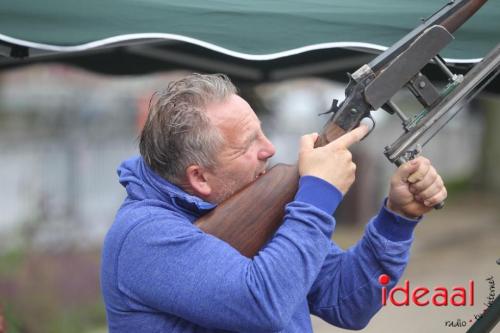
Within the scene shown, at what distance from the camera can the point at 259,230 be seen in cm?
169

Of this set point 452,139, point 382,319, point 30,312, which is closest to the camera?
point 30,312

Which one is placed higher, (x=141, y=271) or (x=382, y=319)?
(x=141, y=271)

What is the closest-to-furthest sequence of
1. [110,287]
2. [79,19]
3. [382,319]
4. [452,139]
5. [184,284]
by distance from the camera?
[184,284]
[110,287]
[79,19]
[382,319]
[452,139]

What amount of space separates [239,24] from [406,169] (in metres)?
0.88

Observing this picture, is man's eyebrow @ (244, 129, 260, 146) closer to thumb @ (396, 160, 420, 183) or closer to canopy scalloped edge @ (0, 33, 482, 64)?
thumb @ (396, 160, 420, 183)

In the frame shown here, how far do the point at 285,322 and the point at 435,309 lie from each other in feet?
17.0

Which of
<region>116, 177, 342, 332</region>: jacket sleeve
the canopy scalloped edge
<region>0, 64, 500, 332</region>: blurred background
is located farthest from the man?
<region>0, 64, 500, 332</region>: blurred background

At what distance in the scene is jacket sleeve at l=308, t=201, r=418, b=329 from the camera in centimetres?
188

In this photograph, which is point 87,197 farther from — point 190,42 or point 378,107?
point 378,107

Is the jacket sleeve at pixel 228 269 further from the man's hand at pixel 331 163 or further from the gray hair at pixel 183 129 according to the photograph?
the gray hair at pixel 183 129

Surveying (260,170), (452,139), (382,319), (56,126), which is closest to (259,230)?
(260,170)

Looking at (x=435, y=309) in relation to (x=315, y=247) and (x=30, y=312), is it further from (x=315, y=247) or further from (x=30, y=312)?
(x=315, y=247)

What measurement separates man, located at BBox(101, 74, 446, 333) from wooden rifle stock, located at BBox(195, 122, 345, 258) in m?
0.04

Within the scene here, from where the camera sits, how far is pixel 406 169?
1778mm
